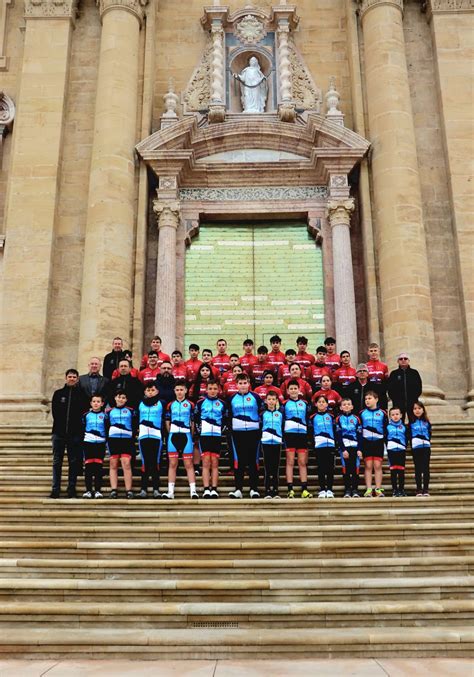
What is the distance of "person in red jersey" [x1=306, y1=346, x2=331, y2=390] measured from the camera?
11.5m

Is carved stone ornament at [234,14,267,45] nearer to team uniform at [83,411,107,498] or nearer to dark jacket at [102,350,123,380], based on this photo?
dark jacket at [102,350,123,380]

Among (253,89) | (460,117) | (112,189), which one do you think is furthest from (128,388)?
(460,117)

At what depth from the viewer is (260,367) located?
1173cm

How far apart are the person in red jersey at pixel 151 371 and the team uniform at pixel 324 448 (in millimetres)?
3015

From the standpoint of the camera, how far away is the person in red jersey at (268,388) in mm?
10240

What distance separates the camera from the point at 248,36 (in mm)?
18516

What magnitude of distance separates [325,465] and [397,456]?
3.31ft

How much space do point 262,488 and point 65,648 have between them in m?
4.22

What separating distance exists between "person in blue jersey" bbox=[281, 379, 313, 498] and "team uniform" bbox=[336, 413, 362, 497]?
52 cm

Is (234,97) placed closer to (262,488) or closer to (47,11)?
(47,11)

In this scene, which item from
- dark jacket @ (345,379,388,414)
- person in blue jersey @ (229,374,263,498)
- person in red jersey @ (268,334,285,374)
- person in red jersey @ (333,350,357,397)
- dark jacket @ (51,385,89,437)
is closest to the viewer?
person in blue jersey @ (229,374,263,498)

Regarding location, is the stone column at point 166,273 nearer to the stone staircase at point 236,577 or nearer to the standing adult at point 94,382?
the standing adult at point 94,382

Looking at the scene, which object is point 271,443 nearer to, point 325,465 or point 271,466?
point 271,466

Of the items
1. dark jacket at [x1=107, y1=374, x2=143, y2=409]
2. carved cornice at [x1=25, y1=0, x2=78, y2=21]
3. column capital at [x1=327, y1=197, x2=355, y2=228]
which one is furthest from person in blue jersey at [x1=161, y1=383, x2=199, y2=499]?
carved cornice at [x1=25, y1=0, x2=78, y2=21]
